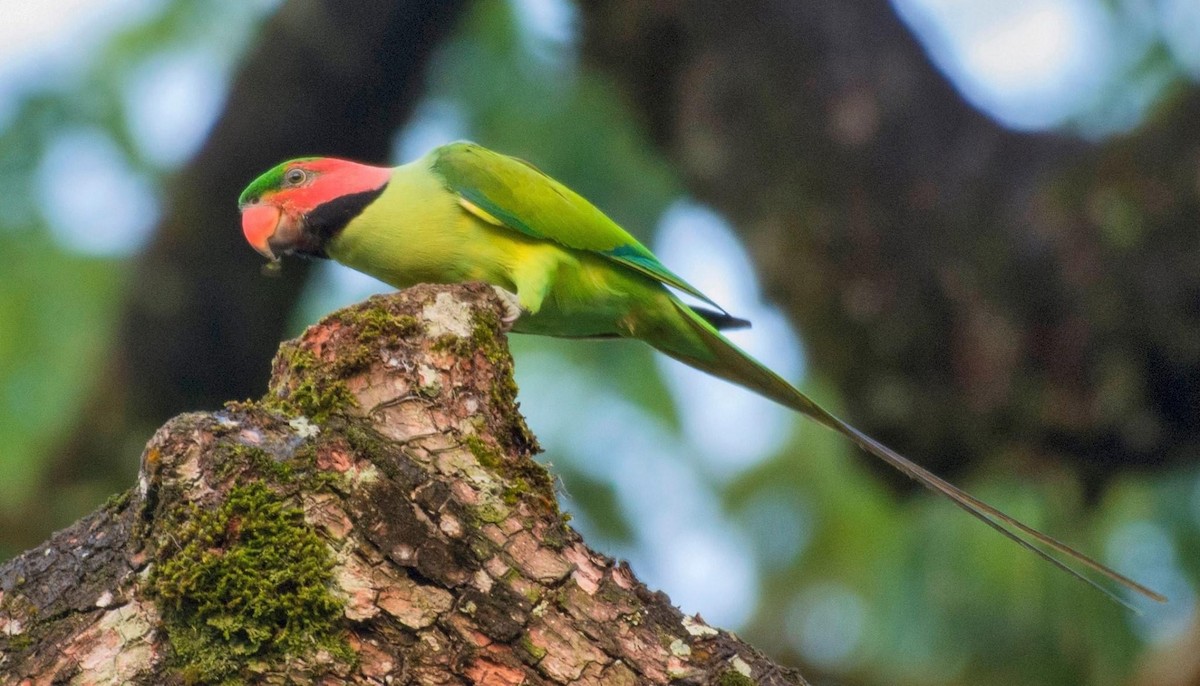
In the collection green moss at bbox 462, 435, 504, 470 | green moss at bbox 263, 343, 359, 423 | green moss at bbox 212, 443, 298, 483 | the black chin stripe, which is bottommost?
green moss at bbox 212, 443, 298, 483

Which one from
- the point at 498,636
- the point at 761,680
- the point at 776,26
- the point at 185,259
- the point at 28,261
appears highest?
the point at 776,26

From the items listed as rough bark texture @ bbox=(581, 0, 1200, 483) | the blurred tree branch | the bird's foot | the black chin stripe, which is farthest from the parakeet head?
rough bark texture @ bbox=(581, 0, 1200, 483)

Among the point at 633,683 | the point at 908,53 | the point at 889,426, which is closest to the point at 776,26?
the point at 908,53

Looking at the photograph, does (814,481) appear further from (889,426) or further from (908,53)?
(908,53)

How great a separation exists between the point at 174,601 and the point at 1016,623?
5.26 metres

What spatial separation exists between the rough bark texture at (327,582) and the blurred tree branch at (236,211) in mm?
4308

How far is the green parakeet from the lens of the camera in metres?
3.95

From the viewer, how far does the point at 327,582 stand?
7.57 feet

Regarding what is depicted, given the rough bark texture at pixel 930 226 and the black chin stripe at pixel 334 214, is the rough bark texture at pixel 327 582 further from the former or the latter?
the rough bark texture at pixel 930 226

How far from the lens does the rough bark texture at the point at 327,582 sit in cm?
227

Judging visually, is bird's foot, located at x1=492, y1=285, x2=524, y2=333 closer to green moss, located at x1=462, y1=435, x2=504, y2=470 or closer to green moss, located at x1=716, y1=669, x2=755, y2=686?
green moss, located at x1=462, y1=435, x2=504, y2=470

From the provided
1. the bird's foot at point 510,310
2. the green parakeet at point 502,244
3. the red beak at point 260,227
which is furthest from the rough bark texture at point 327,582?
the red beak at point 260,227

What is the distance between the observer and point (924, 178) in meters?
6.15

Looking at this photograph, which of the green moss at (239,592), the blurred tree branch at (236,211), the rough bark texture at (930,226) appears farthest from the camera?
the blurred tree branch at (236,211)
